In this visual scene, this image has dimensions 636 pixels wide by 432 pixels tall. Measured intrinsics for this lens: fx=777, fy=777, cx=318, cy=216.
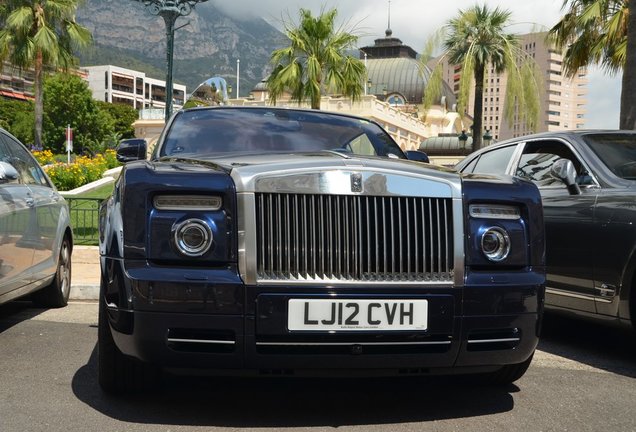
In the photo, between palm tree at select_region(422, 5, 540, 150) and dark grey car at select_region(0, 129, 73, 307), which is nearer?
dark grey car at select_region(0, 129, 73, 307)

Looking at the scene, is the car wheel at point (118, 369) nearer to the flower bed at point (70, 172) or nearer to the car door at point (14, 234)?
the car door at point (14, 234)

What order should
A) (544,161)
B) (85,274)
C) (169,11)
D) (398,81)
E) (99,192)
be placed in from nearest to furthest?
1. (544,161)
2. (85,274)
3. (169,11)
4. (99,192)
5. (398,81)

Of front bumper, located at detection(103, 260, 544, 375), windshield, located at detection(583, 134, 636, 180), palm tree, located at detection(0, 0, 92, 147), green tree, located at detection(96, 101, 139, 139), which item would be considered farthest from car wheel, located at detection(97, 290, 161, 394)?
green tree, located at detection(96, 101, 139, 139)

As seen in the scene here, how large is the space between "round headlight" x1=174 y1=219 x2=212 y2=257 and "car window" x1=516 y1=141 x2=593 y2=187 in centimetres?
327

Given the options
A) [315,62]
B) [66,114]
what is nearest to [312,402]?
[315,62]

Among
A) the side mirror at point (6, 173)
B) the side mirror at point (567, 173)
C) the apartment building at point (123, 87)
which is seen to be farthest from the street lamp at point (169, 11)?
the apartment building at point (123, 87)

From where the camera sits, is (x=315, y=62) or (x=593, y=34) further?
(x=315, y=62)

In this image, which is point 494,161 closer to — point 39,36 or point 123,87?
point 39,36

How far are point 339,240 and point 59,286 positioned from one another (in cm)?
448

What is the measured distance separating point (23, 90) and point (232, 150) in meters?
127

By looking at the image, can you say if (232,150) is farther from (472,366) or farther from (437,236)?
(472,366)

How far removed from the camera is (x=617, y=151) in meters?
5.73

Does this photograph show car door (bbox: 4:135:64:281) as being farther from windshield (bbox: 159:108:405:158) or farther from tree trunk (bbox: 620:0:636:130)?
tree trunk (bbox: 620:0:636:130)

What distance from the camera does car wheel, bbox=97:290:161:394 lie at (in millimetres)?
3689
